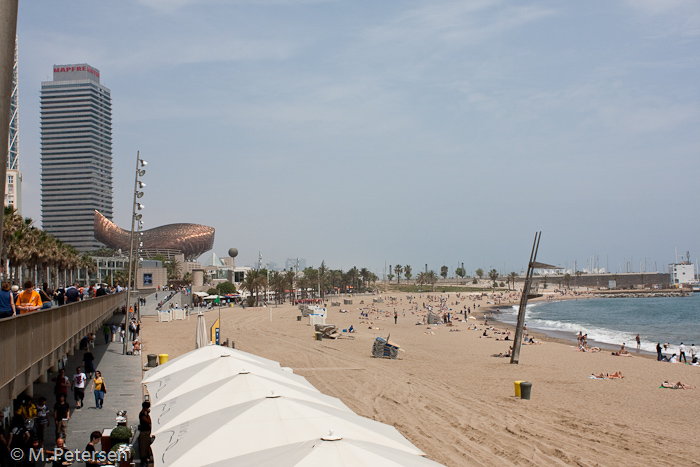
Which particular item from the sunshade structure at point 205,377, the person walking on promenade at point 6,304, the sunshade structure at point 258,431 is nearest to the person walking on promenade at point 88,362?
the sunshade structure at point 205,377

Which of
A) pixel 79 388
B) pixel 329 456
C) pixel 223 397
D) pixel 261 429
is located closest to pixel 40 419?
pixel 79 388

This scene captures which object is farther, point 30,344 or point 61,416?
point 61,416

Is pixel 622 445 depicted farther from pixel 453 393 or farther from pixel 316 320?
pixel 316 320

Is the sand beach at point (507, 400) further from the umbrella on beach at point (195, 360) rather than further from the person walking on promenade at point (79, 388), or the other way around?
the person walking on promenade at point (79, 388)

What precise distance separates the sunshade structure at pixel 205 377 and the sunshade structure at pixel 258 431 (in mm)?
2219

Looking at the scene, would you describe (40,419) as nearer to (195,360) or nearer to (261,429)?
(195,360)

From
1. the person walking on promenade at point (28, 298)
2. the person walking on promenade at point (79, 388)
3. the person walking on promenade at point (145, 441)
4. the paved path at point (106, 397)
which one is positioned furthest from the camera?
the person walking on promenade at point (79, 388)

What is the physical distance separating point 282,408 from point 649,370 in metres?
21.9

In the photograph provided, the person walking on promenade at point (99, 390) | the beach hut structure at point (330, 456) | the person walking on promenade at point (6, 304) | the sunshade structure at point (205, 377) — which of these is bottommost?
the person walking on promenade at point (99, 390)

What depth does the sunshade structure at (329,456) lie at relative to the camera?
15.5ft

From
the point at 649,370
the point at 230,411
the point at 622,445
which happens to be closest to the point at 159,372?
the point at 230,411

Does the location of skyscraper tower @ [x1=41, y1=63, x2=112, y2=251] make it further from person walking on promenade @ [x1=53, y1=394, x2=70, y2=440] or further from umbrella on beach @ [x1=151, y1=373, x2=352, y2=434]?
umbrella on beach @ [x1=151, y1=373, x2=352, y2=434]

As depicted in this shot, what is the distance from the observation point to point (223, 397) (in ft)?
25.7

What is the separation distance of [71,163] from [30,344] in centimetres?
20920
